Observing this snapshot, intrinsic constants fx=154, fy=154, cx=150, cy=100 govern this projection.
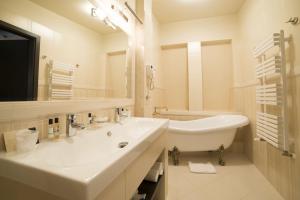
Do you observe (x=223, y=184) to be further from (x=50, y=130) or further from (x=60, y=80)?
(x=60, y=80)

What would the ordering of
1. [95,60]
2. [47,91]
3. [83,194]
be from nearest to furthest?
[83,194]
[47,91]
[95,60]

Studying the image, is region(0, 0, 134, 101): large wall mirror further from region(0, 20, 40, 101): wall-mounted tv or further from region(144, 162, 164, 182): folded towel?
region(144, 162, 164, 182): folded towel

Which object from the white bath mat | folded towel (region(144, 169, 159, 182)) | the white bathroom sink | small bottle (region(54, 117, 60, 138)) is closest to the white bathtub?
the white bath mat

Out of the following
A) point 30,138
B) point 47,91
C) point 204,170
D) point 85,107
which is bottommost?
point 204,170

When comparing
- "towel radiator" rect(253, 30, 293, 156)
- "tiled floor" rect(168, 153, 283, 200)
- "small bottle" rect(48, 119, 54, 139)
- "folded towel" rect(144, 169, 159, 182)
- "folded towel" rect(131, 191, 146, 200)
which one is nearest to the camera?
"small bottle" rect(48, 119, 54, 139)

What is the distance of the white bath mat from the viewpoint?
6.89 ft

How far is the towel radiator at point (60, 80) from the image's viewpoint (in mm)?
970

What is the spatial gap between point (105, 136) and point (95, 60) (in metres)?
0.72

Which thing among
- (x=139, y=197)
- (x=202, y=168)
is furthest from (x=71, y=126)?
(x=202, y=168)

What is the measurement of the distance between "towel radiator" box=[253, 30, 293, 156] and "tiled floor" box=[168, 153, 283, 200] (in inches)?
21.3

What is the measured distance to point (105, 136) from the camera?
1.11m

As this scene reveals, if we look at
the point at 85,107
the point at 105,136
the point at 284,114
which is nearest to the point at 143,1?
the point at 85,107

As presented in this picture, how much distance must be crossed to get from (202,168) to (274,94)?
130 centimetres

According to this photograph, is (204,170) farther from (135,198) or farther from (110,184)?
(110,184)
